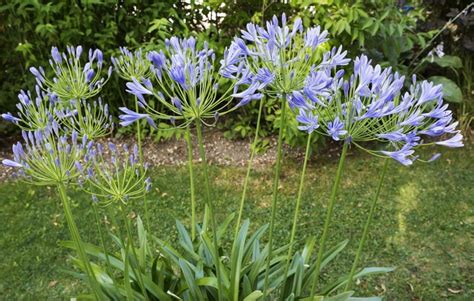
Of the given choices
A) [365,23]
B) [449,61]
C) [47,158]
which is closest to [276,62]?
[47,158]

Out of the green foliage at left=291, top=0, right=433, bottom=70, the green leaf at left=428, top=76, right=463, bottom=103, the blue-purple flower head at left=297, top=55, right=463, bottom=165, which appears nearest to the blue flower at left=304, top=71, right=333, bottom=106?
the blue-purple flower head at left=297, top=55, right=463, bottom=165

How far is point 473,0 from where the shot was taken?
5.52 meters

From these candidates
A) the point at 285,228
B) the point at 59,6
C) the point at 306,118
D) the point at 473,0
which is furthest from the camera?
the point at 473,0

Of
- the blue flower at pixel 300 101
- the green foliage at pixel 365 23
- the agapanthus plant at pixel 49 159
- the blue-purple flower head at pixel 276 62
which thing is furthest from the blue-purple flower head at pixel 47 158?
the green foliage at pixel 365 23

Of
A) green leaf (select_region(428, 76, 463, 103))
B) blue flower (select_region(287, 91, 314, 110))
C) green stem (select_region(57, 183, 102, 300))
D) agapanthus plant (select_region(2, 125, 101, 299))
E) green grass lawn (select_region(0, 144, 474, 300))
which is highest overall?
blue flower (select_region(287, 91, 314, 110))

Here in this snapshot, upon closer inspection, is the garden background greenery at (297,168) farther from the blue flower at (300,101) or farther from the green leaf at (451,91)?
the blue flower at (300,101)

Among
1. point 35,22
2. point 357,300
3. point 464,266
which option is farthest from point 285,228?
point 35,22

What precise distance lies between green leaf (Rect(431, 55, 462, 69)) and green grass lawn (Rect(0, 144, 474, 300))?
2.82 feet

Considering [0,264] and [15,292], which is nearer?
[15,292]

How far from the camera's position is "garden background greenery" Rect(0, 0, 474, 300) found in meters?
3.62

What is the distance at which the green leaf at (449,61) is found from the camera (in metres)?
5.28

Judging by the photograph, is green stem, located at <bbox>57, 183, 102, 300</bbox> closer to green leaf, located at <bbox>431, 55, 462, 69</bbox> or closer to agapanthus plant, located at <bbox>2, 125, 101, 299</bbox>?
agapanthus plant, located at <bbox>2, 125, 101, 299</bbox>

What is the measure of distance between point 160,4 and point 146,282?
3.65 m

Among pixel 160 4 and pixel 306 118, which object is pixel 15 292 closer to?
pixel 306 118
